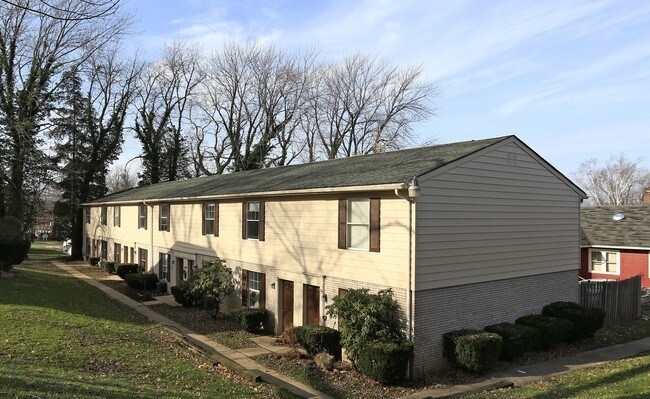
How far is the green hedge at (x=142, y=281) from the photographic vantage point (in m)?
26.0

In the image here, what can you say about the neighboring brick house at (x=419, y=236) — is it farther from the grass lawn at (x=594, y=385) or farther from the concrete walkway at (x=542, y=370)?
the grass lawn at (x=594, y=385)

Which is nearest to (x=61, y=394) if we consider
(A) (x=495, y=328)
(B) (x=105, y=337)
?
(B) (x=105, y=337)

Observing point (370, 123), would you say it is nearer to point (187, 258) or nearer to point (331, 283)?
point (187, 258)

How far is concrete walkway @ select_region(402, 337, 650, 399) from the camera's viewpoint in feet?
36.9

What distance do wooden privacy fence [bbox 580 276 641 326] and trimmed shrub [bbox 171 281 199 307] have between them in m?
16.2

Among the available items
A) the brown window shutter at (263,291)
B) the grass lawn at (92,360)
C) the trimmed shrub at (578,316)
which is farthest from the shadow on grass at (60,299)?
the trimmed shrub at (578,316)

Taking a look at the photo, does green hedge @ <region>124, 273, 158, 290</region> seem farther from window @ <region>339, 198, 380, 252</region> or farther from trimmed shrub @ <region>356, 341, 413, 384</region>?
trimmed shrub @ <region>356, 341, 413, 384</region>

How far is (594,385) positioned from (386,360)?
502 centimetres

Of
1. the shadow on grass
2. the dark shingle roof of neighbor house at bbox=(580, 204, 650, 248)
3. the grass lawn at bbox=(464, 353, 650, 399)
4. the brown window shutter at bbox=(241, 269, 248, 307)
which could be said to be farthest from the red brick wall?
the shadow on grass

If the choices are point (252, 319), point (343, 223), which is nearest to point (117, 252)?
point (252, 319)

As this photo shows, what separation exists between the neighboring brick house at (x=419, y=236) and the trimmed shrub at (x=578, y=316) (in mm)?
424

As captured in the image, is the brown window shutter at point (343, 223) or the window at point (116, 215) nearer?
the brown window shutter at point (343, 223)

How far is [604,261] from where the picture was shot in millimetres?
25766

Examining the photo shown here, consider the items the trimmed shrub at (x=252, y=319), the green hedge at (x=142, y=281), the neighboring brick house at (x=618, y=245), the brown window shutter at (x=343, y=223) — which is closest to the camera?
the brown window shutter at (x=343, y=223)
